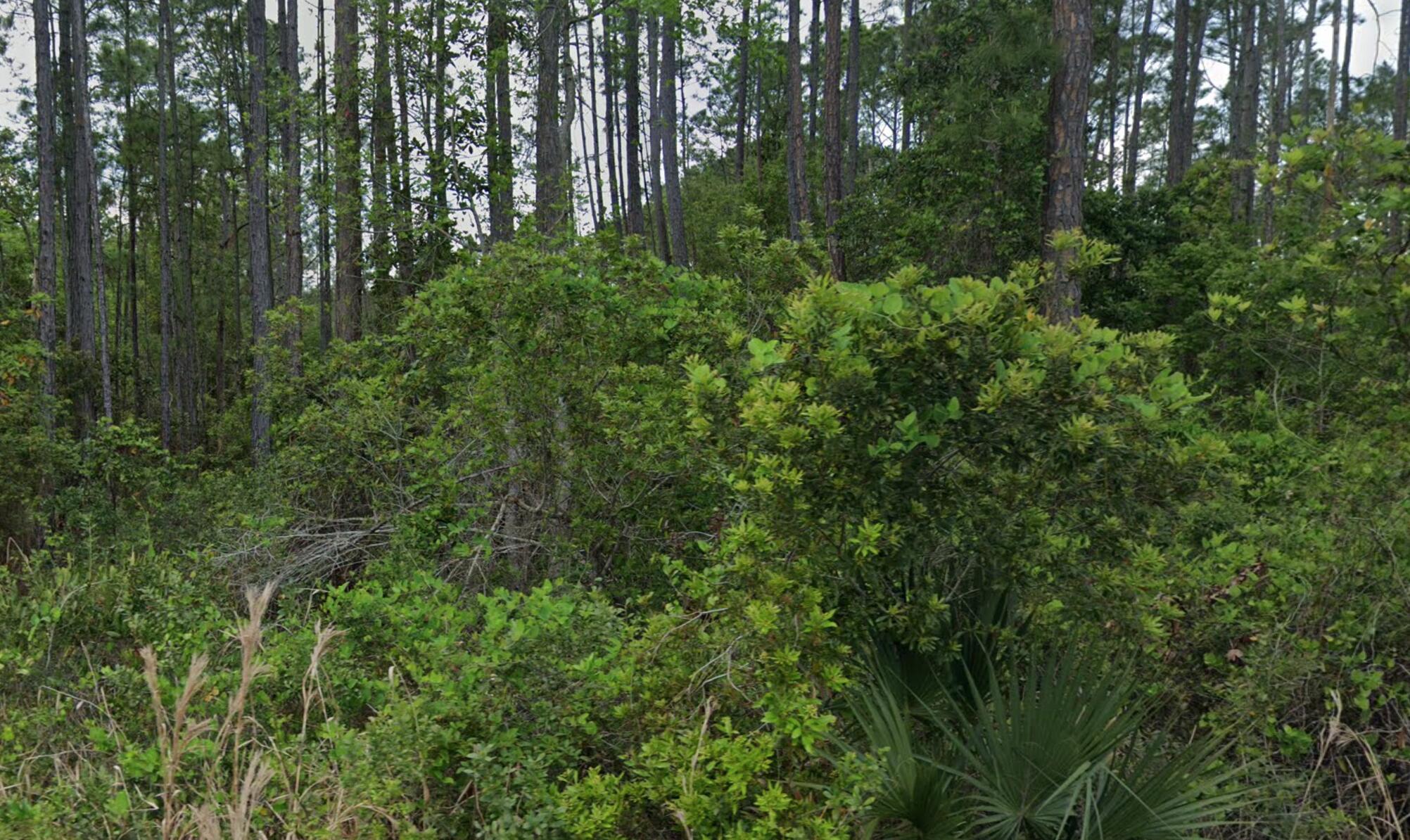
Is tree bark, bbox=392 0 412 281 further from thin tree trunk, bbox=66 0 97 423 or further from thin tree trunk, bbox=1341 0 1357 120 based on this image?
thin tree trunk, bbox=1341 0 1357 120

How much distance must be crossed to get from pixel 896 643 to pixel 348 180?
8.63 m

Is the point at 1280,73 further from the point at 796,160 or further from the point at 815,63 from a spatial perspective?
the point at 796,160

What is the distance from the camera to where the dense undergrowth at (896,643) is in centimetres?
300

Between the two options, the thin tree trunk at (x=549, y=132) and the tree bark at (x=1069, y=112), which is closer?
the thin tree trunk at (x=549, y=132)

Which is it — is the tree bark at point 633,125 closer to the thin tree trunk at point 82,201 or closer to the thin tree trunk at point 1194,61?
the thin tree trunk at point 82,201

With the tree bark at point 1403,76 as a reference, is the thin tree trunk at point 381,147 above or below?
below

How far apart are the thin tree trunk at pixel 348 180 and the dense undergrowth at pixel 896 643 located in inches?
203

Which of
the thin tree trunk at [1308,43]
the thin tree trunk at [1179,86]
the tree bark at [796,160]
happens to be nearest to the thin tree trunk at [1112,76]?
the thin tree trunk at [1179,86]

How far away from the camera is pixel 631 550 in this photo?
21.1 feet

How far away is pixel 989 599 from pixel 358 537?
4772 mm

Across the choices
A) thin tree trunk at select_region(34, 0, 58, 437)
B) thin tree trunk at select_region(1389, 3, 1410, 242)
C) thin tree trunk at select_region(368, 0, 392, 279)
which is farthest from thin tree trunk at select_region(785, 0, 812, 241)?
thin tree trunk at select_region(1389, 3, 1410, 242)

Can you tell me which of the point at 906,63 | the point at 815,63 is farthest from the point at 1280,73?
the point at 906,63

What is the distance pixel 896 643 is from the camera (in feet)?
11.5

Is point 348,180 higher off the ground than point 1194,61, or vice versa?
point 1194,61
